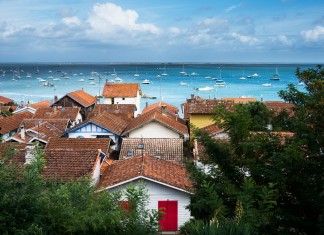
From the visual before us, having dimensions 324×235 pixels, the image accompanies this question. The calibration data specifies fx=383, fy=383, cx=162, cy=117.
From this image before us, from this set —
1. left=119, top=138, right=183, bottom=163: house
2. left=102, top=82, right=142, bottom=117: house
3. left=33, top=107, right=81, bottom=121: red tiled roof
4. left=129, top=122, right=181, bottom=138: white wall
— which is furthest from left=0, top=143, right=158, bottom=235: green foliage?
left=102, top=82, right=142, bottom=117: house

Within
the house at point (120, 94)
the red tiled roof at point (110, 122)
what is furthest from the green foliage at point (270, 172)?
the house at point (120, 94)

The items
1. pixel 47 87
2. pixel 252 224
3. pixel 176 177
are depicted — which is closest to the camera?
pixel 252 224

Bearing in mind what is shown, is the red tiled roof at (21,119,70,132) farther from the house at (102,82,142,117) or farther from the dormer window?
the house at (102,82,142,117)

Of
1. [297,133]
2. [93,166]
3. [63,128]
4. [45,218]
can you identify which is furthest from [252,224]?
[63,128]

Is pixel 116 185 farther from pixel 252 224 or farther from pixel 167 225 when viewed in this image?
pixel 252 224

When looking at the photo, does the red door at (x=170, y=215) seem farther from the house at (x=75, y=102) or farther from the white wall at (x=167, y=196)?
the house at (x=75, y=102)

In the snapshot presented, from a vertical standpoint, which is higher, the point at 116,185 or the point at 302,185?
the point at 302,185

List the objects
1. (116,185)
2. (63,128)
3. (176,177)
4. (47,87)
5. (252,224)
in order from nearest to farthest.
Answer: (252,224), (116,185), (176,177), (63,128), (47,87)
